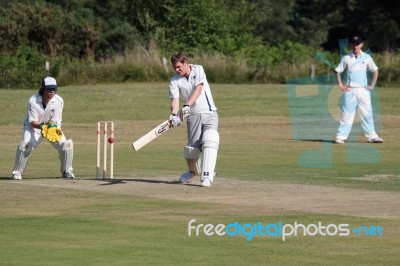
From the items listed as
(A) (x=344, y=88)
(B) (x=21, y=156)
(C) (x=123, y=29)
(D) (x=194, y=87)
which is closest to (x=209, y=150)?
(D) (x=194, y=87)

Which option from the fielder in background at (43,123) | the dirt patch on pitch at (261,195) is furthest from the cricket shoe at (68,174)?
the dirt patch on pitch at (261,195)

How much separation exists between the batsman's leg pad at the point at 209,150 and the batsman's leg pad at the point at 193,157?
277 millimetres

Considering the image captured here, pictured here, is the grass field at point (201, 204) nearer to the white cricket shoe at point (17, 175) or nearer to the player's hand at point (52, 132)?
the white cricket shoe at point (17, 175)

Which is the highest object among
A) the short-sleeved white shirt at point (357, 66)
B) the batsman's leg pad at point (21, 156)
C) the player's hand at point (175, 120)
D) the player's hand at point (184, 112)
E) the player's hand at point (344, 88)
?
the short-sleeved white shirt at point (357, 66)

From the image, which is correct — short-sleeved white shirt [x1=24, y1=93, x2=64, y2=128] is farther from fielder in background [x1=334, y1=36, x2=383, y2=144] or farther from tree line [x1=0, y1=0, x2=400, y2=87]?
tree line [x1=0, y1=0, x2=400, y2=87]

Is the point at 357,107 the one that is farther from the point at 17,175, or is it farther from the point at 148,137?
the point at 148,137

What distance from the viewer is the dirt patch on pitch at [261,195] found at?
13.8 meters

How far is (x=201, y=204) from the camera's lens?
1425 centimetres

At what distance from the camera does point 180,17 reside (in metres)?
55.4

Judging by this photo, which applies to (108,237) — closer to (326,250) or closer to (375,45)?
(326,250)

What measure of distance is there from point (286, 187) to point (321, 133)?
42.6 feet

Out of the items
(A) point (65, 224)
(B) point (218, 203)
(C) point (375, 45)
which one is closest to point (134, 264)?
(A) point (65, 224)

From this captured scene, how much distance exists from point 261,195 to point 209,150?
3.23 ft

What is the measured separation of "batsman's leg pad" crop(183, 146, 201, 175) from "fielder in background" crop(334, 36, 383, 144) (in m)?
8.35
